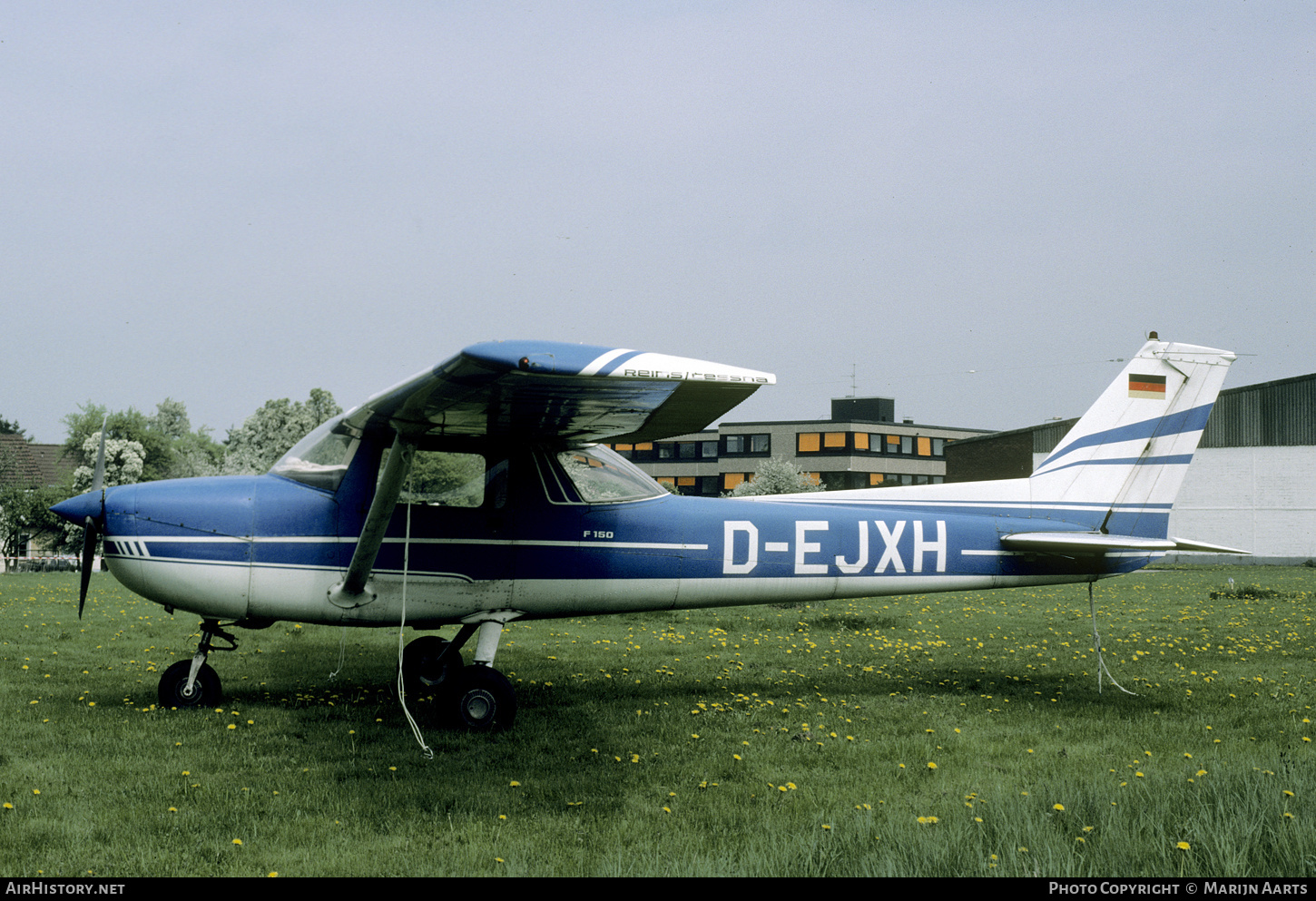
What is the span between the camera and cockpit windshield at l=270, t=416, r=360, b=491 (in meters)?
7.12

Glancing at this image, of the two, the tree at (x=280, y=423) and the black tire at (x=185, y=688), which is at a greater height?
the tree at (x=280, y=423)

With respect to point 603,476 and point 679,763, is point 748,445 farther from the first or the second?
point 679,763

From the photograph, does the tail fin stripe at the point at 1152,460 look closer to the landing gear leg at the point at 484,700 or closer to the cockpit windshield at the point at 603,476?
the cockpit windshield at the point at 603,476

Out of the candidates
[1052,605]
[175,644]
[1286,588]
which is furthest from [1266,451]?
[175,644]

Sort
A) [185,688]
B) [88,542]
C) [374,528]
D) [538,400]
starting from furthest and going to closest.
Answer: [185,688] → [88,542] → [374,528] → [538,400]

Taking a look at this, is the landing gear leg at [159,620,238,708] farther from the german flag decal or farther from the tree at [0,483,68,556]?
the tree at [0,483,68,556]

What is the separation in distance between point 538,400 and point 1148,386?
234 inches

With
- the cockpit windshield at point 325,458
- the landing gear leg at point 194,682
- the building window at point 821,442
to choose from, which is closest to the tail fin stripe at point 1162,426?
the cockpit windshield at point 325,458

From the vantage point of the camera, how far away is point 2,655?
9.49 meters

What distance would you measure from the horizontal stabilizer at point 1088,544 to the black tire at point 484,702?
465 centimetres

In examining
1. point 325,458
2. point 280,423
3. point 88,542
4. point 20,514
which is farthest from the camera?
point 280,423

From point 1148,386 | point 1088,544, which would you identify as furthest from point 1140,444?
point 1088,544

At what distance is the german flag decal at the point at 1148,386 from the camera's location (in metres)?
8.36

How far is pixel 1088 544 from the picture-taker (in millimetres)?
7824
